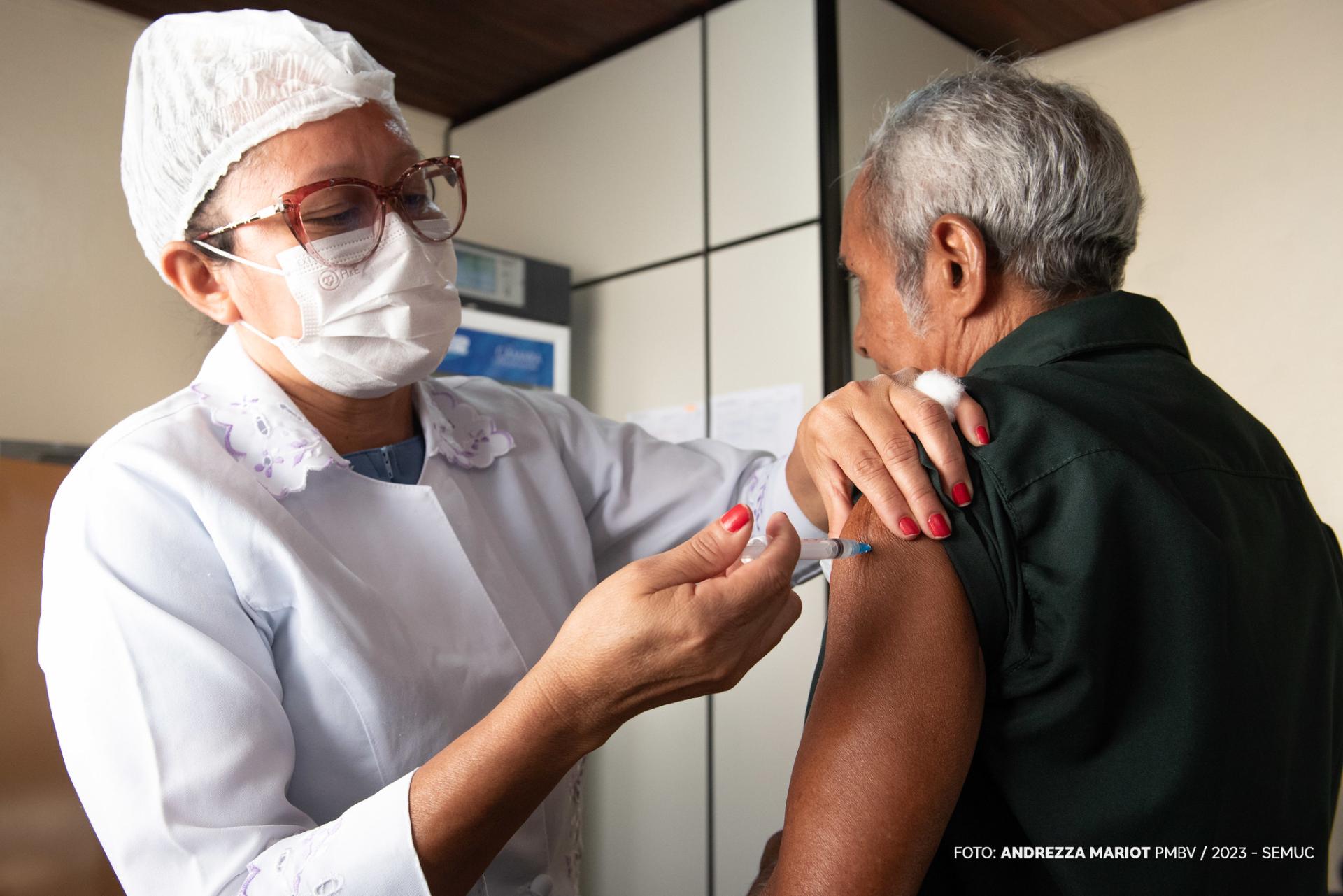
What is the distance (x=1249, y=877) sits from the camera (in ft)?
2.81

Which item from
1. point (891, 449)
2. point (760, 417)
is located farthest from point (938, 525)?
point (760, 417)

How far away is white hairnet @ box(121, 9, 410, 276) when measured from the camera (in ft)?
3.69

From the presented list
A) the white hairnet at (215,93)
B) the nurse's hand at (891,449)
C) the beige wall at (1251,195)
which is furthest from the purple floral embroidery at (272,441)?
the beige wall at (1251,195)

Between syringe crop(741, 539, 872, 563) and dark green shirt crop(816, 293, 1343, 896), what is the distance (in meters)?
0.07

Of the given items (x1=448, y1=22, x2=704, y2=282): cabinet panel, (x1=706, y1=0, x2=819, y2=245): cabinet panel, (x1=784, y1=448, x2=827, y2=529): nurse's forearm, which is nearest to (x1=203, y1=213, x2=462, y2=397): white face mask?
(x1=784, y1=448, x2=827, y2=529): nurse's forearm

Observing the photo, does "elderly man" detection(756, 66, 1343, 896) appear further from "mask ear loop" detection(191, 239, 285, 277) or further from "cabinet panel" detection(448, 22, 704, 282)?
"cabinet panel" detection(448, 22, 704, 282)

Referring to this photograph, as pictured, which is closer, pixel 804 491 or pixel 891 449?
pixel 891 449

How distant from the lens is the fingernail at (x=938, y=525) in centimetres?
80

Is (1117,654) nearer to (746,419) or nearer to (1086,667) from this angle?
(1086,667)

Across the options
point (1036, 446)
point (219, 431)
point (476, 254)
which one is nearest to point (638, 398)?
point (476, 254)

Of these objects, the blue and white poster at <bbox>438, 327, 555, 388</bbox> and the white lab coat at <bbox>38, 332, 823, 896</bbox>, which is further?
the blue and white poster at <bbox>438, 327, 555, 388</bbox>

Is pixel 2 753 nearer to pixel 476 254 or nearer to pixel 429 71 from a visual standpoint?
pixel 476 254

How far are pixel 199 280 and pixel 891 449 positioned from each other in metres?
0.83

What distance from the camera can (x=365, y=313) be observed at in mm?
1189
